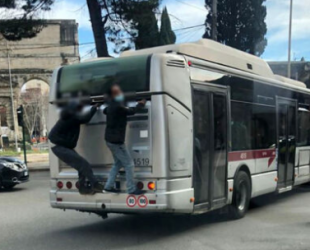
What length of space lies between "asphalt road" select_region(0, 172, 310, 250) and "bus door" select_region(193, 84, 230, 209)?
23.6 inches

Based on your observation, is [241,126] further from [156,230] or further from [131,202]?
[131,202]

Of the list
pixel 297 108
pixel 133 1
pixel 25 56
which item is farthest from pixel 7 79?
pixel 297 108

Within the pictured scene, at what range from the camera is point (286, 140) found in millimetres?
10211

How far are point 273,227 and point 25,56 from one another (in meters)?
48.3

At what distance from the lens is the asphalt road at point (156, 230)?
639 cm

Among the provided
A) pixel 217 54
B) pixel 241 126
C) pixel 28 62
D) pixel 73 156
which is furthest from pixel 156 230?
pixel 28 62

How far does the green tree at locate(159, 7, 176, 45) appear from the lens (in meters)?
20.7

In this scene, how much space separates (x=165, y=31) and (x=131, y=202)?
51.9 feet

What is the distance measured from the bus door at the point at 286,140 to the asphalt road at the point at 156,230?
0.70 meters

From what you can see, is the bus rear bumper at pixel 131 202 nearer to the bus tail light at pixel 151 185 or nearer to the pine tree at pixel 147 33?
the bus tail light at pixel 151 185

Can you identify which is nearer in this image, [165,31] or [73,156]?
[73,156]

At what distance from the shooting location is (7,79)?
49.5 meters

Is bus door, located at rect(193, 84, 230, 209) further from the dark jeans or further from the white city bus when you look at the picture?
the dark jeans

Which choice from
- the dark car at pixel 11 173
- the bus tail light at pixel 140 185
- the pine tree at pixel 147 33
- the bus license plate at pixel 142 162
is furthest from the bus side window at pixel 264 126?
the pine tree at pixel 147 33
